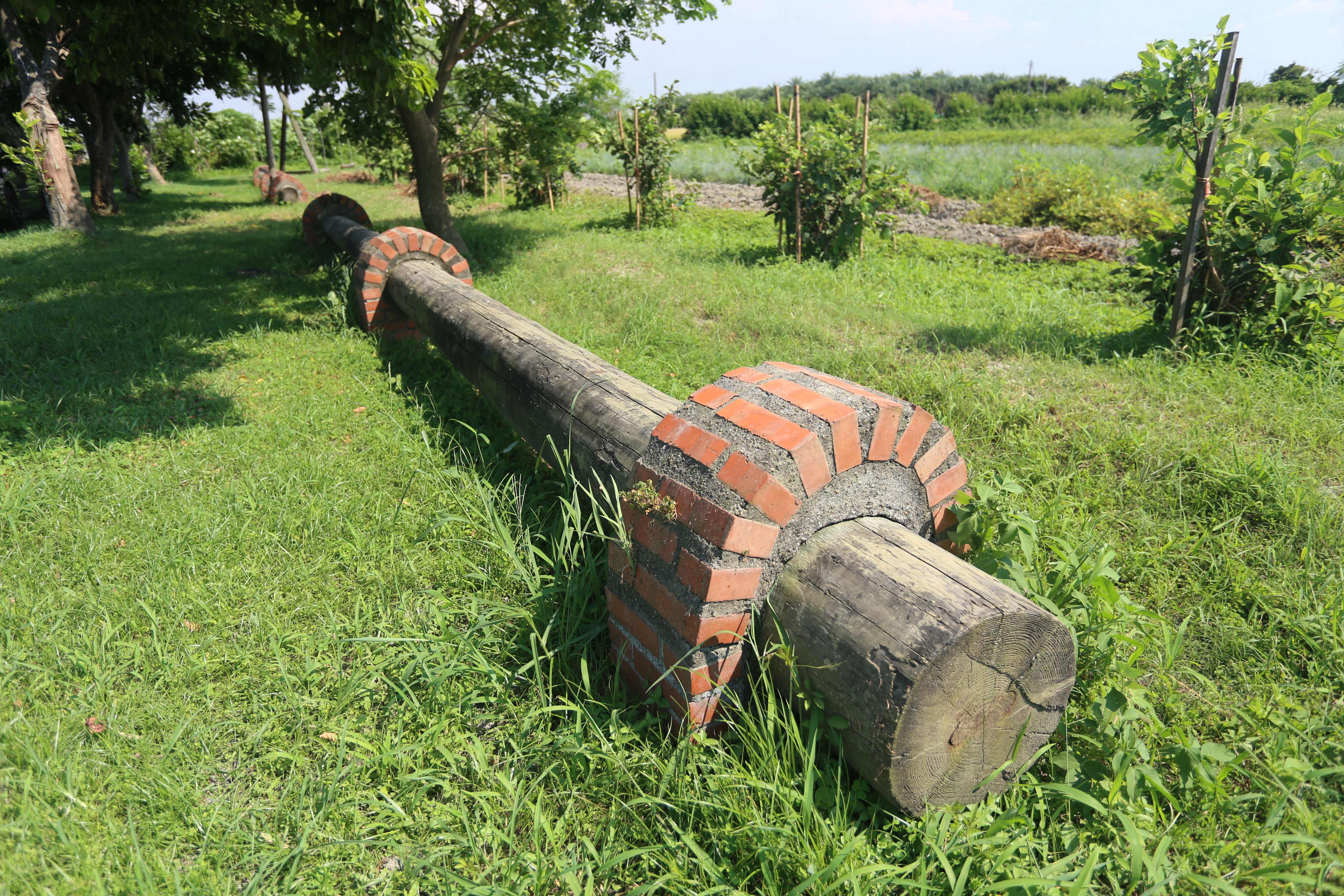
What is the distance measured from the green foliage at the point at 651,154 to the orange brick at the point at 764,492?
364 inches

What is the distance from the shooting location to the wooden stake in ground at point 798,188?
25.2 feet

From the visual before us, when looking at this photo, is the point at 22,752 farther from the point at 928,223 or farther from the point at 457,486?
the point at 928,223

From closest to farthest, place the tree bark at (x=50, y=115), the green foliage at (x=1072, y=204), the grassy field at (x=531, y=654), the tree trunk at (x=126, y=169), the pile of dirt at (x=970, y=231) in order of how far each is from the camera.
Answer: the grassy field at (x=531, y=654)
the pile of dirt at (x=970, y=231)
the green foliage at (x=1072, y=204)
the tree bark at (x=50, y=115)
the tree trunk at (x=126, y=169)

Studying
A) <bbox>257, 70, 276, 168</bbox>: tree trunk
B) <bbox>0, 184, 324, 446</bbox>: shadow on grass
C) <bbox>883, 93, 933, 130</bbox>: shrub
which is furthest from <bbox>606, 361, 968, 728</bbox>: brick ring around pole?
<bbox>883, 93, 933, 130</bbox>: shrub

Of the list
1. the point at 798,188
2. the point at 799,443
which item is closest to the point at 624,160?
the point at 798,188

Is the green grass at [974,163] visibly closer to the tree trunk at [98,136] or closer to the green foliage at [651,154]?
the green foliage at [651,154]

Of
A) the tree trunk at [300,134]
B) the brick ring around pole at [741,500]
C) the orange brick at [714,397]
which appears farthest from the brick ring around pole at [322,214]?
the tree trunk at [300,134]

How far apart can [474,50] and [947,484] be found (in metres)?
8.37

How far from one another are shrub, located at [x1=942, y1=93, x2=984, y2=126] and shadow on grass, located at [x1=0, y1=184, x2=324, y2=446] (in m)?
35.3

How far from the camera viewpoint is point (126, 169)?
53.4 feet

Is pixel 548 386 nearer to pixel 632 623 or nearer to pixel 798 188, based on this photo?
pixel 632 623

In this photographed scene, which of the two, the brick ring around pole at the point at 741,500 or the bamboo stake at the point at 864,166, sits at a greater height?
the bamboo stake at the point at 864,166

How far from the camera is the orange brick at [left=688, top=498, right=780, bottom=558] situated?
158 centimetres

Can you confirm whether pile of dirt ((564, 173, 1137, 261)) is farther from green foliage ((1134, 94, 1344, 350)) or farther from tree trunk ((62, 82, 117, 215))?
tree trunk ((62, 82, 117, 215))
